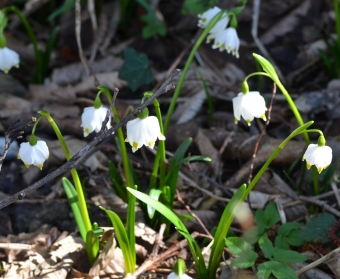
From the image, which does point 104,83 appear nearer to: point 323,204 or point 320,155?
point 323,204

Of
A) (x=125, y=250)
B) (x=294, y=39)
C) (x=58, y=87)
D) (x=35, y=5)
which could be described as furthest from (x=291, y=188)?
(x=35, y=5)

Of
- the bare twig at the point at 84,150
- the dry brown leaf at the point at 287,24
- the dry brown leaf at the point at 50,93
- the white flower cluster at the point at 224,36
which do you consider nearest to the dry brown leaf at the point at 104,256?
the bare twig at the point at 84,150

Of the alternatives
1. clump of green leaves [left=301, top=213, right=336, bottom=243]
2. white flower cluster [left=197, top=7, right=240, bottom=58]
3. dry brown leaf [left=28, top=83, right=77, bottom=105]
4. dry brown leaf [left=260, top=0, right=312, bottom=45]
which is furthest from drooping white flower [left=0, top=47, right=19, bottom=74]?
dry brown leaf [left=260, top=0, right=312, bottom=45]

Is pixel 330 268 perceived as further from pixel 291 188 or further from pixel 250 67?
pixel 250 67

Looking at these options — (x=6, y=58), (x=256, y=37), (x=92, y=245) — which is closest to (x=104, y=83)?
(x=6, y=58)

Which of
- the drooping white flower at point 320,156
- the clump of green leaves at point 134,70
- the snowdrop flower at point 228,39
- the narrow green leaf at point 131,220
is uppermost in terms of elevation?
the snowdrop flower at point 228,39

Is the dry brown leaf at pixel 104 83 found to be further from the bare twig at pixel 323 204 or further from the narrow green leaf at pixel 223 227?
the narrow green leaf at pixel 223 227

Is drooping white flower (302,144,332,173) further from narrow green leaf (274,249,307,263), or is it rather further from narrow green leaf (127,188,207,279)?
narrow green leaf (127,188,207,279)
